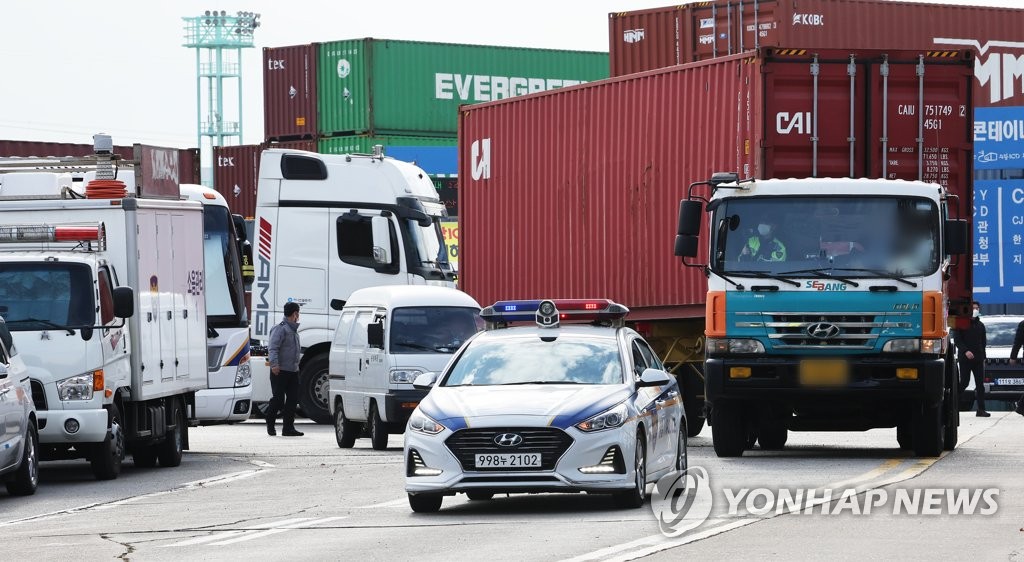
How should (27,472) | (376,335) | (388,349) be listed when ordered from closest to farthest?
(27,472) < (388,349) < (376,335)

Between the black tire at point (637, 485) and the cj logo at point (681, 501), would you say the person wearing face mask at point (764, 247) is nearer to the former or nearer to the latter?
the cj logo at point (681, 501)

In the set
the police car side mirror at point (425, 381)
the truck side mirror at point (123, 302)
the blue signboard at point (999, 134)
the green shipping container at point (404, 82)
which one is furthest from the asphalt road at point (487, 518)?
the green shipping container at point (404, 82)

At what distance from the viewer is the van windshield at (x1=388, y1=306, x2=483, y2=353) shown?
2312 cm

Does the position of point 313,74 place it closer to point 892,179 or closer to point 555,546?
point 892,179

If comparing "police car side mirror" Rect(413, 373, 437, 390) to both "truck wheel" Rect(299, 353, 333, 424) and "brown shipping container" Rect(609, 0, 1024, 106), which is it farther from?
"brown shipping container" Rect(609, 0, 1024, 106)

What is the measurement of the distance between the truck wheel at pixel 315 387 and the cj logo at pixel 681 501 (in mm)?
11852

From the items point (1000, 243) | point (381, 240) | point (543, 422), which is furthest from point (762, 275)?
point (1000, 243)

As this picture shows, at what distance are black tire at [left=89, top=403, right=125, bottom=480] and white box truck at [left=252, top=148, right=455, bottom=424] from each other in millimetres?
9463

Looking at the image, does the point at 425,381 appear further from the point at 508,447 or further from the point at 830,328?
the point at 830,328

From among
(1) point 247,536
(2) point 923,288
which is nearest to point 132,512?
(1) point 247,536

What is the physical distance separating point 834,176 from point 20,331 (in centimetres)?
808

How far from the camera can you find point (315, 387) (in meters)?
28.8

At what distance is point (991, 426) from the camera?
27016 mm

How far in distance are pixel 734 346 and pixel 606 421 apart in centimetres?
501
